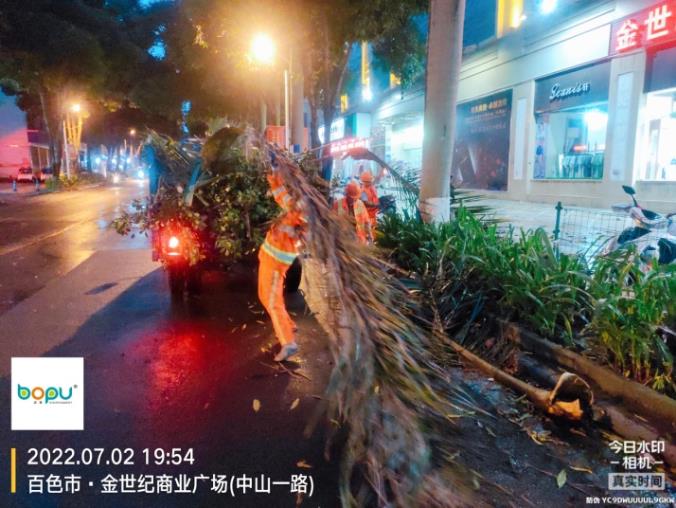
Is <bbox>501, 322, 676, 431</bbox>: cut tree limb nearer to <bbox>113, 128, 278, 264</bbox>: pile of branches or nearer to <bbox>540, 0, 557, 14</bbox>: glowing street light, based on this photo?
<bbox>113, 128, 278, 264</bbox>: pile of branches

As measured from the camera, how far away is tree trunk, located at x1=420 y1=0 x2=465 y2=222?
274 inches

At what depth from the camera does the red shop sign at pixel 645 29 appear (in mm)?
11984

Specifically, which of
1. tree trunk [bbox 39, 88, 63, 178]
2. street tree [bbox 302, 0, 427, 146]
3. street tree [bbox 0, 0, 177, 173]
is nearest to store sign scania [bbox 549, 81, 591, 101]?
street tree [bbox 302, 0, 427, 146]

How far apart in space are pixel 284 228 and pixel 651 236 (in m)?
4.39

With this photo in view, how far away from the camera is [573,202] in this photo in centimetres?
1602

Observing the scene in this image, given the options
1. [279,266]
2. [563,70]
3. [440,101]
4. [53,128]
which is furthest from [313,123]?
[53,128]

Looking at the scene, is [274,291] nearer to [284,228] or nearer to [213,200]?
[284,228]

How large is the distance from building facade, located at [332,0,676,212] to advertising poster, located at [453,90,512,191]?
4 centimetres

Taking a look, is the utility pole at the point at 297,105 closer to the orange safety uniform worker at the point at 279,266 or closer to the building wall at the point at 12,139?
the orange safety uniform worker at the point at 279,266

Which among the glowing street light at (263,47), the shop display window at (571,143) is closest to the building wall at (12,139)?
the glowing street light at (263,47)

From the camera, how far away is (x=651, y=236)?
5996 mm

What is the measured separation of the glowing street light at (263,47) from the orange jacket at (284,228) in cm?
987

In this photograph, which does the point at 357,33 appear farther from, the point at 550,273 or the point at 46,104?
the point at 46,104

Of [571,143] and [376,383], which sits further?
[571,143]
